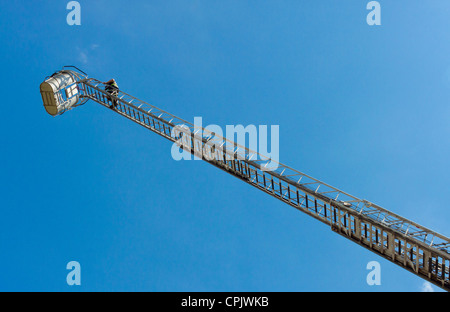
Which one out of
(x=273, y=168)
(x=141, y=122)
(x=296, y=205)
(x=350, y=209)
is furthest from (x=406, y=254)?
(x=141, y=122)

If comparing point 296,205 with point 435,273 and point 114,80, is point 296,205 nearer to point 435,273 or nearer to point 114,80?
point 435,273

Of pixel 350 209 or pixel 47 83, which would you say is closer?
pixel 350 209

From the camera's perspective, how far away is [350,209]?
2336 centimetres

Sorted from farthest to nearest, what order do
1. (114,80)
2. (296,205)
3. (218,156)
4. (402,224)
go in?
(114,80) → (218,156) → (296,205) → (402,224)

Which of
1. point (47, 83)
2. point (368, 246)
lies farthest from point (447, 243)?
point (47, 83)

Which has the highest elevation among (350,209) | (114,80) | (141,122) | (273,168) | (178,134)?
(114,80)

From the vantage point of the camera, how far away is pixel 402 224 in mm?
22594

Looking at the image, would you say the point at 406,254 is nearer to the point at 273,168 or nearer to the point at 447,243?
the point at 447,243

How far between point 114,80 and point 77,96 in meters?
5.21

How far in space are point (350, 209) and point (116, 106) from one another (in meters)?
25.2

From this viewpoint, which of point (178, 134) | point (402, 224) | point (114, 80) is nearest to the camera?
point (402, 224)

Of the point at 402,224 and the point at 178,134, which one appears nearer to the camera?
the point at 402,224

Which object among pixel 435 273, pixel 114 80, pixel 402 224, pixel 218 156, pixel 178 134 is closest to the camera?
pixel 435 273

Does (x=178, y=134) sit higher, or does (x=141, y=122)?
(x=141, y=122)
